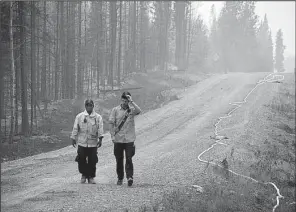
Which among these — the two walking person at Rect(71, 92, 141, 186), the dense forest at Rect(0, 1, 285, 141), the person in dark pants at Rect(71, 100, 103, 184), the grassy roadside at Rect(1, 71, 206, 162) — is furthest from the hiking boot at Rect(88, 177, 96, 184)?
the dense forest at Rect(0, 1, 285, 141)

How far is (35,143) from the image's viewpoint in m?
16.7

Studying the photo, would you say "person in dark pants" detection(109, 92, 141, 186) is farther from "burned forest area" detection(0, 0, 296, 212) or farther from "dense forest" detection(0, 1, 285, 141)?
"dense forest" detection(0, 1, 285, 141)

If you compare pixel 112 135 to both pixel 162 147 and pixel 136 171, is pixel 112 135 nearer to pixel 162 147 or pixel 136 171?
pixel 136 171

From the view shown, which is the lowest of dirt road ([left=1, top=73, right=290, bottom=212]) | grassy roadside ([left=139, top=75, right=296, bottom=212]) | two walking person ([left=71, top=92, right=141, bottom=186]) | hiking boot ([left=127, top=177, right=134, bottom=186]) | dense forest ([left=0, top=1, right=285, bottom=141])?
grassy roadside ([left=139, top=75, right=296, bottom=212])

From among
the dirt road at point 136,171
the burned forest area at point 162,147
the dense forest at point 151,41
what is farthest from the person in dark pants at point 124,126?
the dense forest at point 151,41

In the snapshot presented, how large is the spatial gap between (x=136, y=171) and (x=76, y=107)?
1495cm

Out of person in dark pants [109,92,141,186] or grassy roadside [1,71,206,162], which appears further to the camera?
grassy roadside [1,71,206,162]

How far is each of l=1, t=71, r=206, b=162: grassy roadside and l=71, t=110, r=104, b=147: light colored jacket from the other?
6432mm

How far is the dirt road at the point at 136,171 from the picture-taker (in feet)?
24.8

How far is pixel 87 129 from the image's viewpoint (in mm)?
8836

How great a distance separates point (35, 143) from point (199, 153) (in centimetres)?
774

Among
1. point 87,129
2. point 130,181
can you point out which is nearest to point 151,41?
point 87,129

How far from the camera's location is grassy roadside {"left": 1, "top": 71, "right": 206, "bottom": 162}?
16.0 m

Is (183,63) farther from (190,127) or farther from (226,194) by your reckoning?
(226,194)
